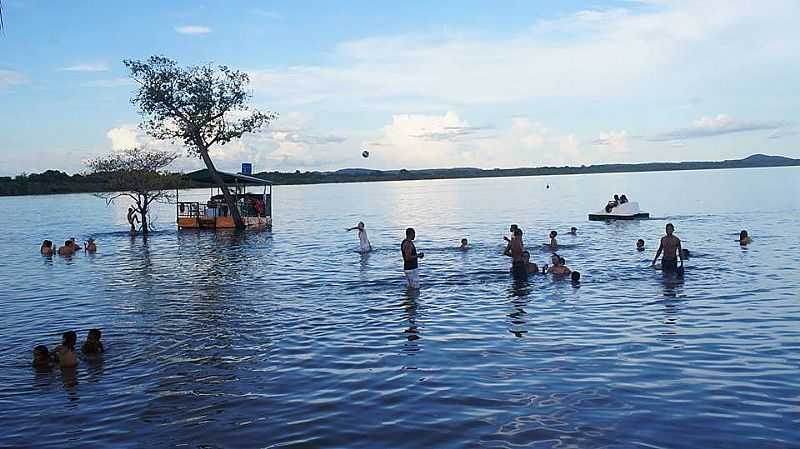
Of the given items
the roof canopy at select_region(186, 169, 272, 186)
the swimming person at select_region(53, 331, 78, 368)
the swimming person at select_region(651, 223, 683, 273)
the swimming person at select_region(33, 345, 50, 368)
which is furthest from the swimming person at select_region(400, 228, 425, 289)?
the roof canopy at select_region(186, 169, 272, 186)

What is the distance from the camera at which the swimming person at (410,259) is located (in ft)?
63.6

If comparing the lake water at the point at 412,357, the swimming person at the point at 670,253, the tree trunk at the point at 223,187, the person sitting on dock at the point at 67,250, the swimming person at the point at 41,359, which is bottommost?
the lake water at the point at 412,357

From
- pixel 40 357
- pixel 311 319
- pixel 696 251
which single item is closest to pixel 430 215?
pixel 696 251

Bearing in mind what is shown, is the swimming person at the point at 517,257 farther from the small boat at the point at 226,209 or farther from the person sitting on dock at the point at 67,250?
the small boat at the point at 226,209

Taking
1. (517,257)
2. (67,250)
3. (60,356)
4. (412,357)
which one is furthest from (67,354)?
(67,250)

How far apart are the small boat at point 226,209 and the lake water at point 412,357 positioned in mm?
20627

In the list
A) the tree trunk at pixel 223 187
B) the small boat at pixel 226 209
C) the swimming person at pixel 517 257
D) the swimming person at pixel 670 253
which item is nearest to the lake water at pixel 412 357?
the swimming person at pixel 517 257

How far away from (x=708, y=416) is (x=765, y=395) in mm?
1357

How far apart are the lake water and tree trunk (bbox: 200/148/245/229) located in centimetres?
1995

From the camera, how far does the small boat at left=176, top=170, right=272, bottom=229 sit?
48.1 m

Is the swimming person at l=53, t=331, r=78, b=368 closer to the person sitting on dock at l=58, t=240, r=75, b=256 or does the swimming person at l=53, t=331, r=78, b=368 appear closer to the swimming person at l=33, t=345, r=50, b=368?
the swimming person at l=33, t=345, r=50, b=368

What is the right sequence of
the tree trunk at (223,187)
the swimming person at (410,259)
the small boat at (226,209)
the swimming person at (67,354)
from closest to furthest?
the swimming person at (67,354) < the swimming person at (410,259) < the tree trunk at (223,187) < the small boat at (226,209)

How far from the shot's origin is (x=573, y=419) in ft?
31.3

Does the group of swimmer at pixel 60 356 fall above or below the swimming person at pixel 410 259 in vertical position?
below
